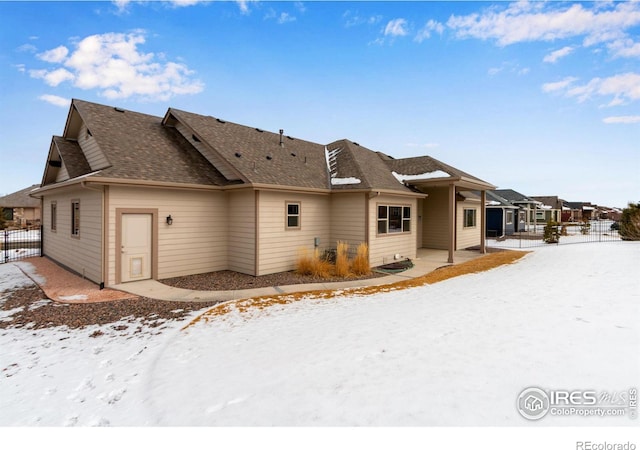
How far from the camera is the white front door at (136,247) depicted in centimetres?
881

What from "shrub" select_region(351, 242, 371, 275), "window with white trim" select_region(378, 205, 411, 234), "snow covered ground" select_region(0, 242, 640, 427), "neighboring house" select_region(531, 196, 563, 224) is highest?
"neighboring house" select_region(531, 196, 563, 224)

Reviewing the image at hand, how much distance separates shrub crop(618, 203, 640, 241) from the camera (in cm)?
1752

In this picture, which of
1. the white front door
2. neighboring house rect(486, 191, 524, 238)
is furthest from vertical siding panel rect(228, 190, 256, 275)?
neighboring house rect(486, 191, 524, 238)

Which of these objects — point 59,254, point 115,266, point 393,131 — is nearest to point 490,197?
point 393,131

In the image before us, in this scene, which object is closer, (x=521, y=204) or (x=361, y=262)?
(x=361, y=262)

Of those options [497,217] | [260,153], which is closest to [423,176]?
[260,153]

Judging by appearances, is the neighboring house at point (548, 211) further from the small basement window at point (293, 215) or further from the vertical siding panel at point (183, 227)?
the vertical siding panel at point (183, 227)

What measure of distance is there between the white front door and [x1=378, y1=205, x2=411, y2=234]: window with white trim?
825 centimetres

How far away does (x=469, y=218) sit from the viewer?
739 inches

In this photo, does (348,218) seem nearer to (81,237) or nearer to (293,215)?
(293,215)

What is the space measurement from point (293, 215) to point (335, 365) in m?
7.71

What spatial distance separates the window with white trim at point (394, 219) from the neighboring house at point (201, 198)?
0.05 m

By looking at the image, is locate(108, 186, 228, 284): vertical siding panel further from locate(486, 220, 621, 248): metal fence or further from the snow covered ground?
locate(486, 220, 621, 248): metal fence

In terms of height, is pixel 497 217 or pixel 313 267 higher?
pixel 497 217
